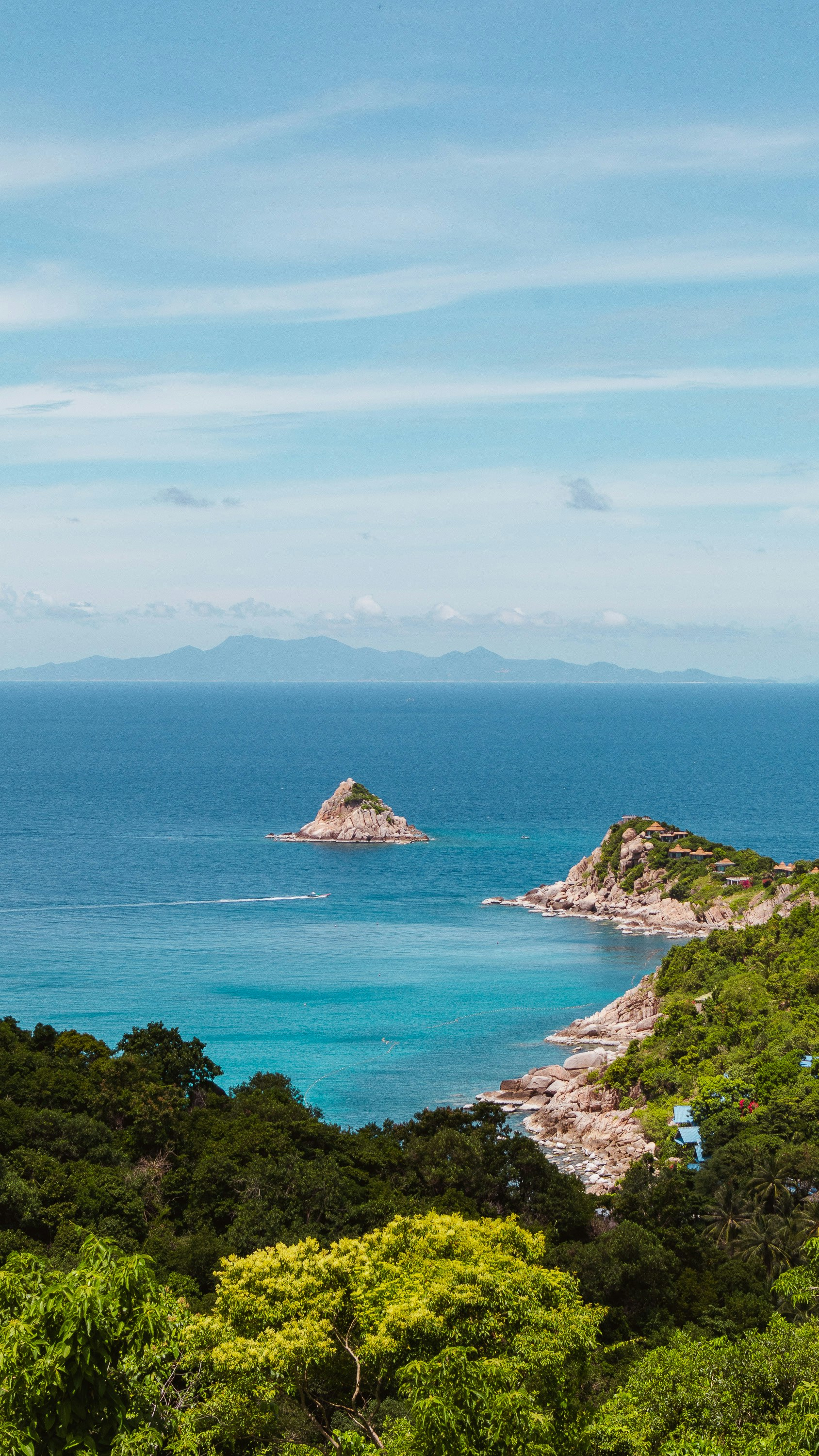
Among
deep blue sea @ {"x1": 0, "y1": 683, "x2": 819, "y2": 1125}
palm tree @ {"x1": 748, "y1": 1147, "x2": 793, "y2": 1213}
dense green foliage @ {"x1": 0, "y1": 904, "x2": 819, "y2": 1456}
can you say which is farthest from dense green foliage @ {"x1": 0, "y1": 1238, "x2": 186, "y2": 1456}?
deep blue sea @ {"x1": 0, "y1": 683, "x2": 819, "y2": 1125}

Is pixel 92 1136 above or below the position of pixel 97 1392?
below

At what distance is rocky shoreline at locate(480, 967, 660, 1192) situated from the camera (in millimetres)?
50969

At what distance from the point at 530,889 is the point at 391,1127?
68.9 metres

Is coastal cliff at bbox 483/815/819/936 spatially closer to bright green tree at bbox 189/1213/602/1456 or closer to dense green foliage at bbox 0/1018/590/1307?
dense green foliage at bbox 0/1018/590/1307

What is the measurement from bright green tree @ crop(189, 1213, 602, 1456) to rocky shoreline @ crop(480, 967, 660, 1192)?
30381 millimetres

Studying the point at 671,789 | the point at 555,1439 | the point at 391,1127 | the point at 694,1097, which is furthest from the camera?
the point at 671,789

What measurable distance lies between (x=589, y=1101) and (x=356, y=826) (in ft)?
285

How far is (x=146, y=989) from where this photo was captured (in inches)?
3147

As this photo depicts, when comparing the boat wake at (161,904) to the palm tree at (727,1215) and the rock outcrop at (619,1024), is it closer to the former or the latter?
the rock outcrop at (619,1024)

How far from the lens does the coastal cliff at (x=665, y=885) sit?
94000 millimetres

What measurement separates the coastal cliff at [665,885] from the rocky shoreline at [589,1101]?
2132 cm

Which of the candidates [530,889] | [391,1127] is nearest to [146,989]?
[391,1127]

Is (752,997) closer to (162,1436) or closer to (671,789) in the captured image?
(162,1436)

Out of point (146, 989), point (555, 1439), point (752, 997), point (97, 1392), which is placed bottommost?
point (146, 989)
